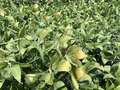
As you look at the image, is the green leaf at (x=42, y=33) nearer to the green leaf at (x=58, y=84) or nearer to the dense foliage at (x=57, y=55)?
the dense foliage at (x=57, y=55)

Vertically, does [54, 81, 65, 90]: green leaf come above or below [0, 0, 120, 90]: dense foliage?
below

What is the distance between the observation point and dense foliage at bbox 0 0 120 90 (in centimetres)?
259

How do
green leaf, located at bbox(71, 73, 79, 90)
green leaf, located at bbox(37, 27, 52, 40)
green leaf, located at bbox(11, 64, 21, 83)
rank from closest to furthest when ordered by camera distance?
green leaf, located at bbox(11, 64, 21, 83), green leaf, located at bbox(71, 73, 79, 90), green leaf, located at bbox(37, 27, 52, 40)

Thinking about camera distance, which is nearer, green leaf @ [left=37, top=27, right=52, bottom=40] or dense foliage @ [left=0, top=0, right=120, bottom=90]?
dense foliage @ [left=0, top=0, right=120, bottom=90]

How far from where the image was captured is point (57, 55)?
262 centimetres

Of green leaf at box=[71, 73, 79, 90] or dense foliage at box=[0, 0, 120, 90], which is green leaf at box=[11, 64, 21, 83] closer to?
dense foliage at box=[0, 0, 120, 90]

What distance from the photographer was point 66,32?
3.08 m

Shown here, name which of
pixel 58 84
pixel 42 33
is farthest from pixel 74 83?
pixel 42 33

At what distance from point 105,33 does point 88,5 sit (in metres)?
1.13

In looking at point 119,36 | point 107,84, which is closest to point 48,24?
point 119,36

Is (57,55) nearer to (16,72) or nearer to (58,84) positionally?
(58,84)

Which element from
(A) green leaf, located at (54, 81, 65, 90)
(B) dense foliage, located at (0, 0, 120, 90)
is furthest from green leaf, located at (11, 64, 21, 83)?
(A) green leaf, located at (54, 81, 65, 90)

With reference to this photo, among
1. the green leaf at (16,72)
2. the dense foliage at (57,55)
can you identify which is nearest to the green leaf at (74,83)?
the dense foliage at (57,55)

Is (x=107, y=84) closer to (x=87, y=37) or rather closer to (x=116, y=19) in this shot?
(x=87, y=37)
